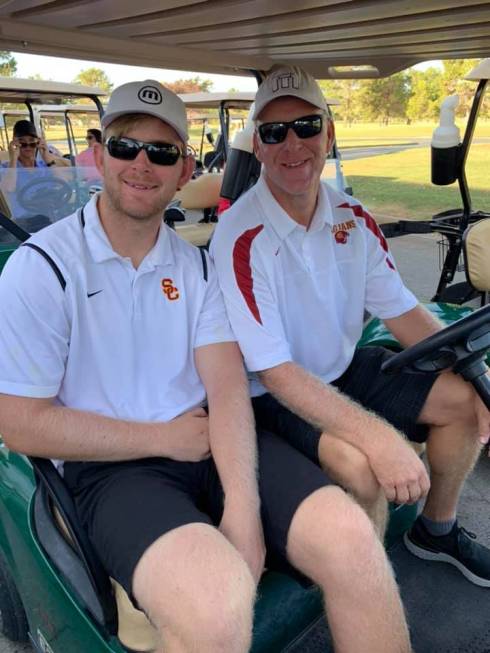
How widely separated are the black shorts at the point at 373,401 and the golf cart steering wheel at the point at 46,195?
174 centimetres

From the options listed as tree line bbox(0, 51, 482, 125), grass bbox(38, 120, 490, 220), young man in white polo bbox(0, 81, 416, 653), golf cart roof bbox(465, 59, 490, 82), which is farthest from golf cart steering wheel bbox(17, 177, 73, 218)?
tree line bbox(0, 51, 482, 125)

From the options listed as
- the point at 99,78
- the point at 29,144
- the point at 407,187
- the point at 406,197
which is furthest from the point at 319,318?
the point at 407,187

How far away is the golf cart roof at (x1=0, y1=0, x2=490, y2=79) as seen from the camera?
5.33 ft

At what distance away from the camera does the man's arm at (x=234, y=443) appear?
4.54 ft

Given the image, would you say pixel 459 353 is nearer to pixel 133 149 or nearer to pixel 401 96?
pixel 133 149

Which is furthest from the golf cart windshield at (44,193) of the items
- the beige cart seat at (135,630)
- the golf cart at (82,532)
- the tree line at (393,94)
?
the tree line at (393,94)

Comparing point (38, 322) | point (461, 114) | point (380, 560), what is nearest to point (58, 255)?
point (38, 322)

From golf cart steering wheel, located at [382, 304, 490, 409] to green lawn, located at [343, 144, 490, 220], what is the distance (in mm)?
2515

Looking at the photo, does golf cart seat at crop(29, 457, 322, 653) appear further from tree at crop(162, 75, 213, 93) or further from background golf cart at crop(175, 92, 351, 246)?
background golf cart at crop(175, 92, 351, 246)

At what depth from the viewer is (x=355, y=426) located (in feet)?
5.34

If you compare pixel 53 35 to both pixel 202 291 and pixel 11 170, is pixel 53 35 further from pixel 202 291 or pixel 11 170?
pixel 11 170

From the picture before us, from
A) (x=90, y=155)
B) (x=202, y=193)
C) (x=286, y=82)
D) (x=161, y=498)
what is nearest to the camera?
(x=161, y=498)

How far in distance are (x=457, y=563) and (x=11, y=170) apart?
269 cm

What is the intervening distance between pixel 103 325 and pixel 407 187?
12126mm
